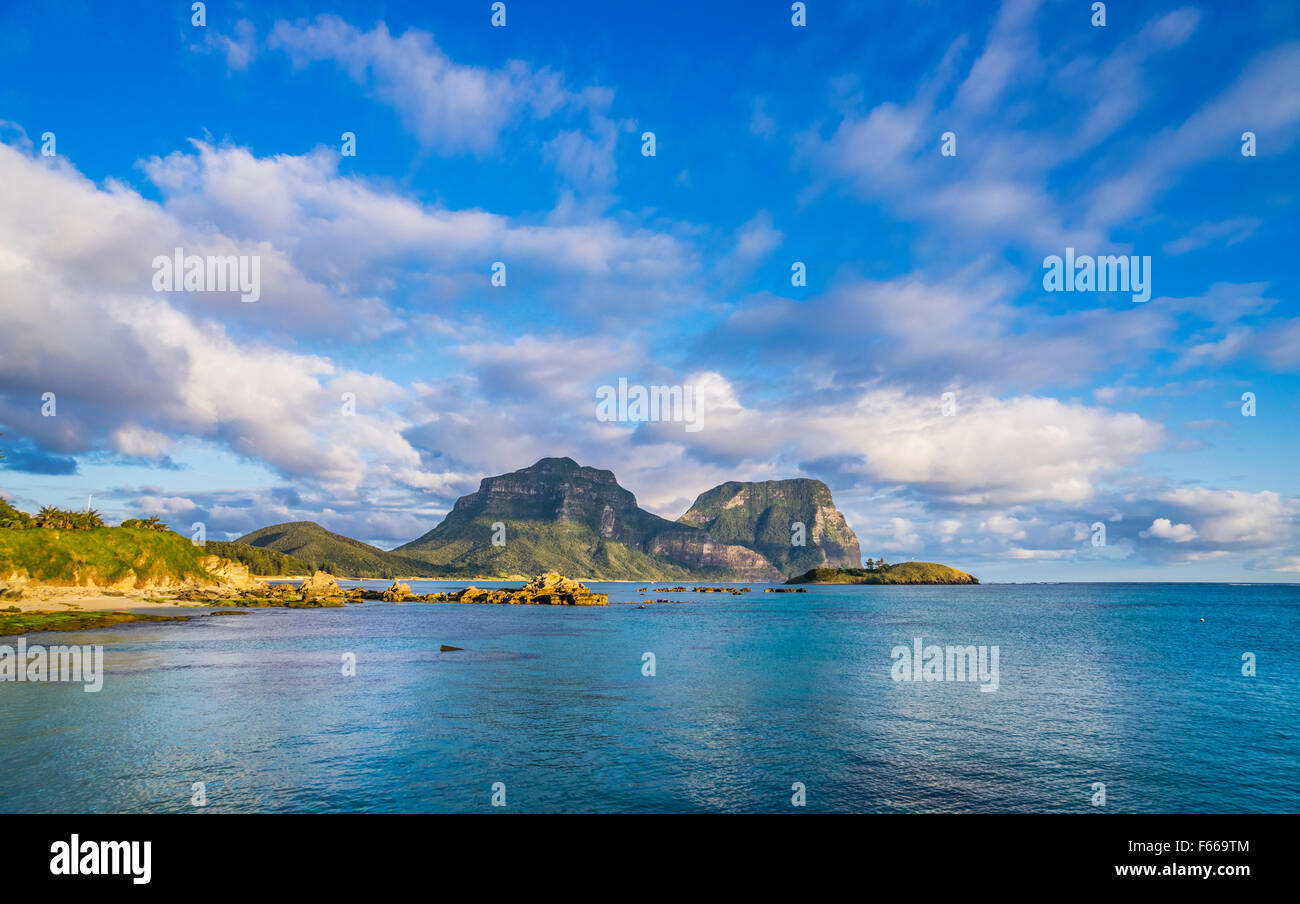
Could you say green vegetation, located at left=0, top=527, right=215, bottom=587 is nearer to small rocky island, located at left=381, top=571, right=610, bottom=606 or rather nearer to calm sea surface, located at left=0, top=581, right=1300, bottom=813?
small rocky island, located at left=381, top=571, right=610, bottom=606

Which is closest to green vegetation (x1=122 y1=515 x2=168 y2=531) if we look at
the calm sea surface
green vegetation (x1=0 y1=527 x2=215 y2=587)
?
green vegetation (x1=0 y1=527 x2=215 y2=587)

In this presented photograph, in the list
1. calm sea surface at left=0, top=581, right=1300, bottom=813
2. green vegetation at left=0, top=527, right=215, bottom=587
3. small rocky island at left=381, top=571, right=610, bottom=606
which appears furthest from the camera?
small rocky island at left=381, top=571, right=610, bottom=606

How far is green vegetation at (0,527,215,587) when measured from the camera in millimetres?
104062

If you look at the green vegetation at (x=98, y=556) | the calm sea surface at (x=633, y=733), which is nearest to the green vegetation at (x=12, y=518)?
the green vegetation at (x=98, y=556)

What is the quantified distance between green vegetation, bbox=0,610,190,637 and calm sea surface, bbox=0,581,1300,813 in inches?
217

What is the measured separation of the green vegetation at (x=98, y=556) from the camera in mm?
104062

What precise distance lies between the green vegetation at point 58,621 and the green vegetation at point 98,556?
29.8 meters

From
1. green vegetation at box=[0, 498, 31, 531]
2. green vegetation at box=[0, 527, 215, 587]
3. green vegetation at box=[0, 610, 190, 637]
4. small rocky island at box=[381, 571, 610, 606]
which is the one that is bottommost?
small rocky island at box=[381, 571, 610, 606]

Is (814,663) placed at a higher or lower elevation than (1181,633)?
higher

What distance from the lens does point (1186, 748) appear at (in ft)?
101
